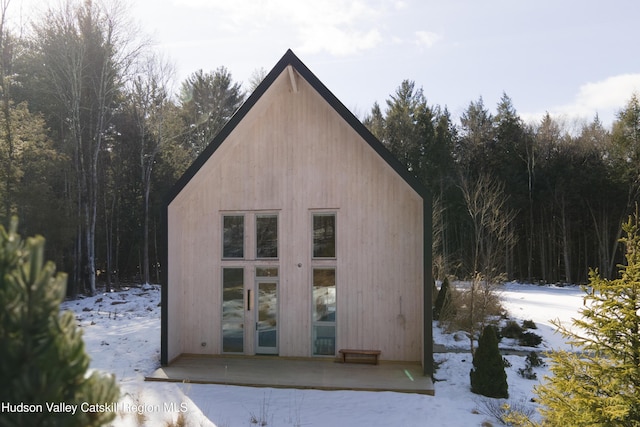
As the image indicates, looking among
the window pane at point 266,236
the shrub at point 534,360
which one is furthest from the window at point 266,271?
the shrub at point 534,360

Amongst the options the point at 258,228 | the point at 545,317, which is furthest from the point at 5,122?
the point at 545,317

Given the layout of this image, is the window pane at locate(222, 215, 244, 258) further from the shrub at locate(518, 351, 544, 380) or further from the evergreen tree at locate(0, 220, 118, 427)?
the evergreen tree at locate(0, 220, 118, 427)

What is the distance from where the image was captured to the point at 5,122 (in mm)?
14781

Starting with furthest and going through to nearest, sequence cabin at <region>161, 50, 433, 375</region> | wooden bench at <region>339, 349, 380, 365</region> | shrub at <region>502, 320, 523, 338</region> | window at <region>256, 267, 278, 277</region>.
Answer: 1. shrub at <region>502, 320, 523, 338</region>
2. window at <region>256, 267, 278, 277</region>
3. cabin at <region>161, 50, 433, 375</region>
4. wooden bench at <region>339, 349, 380, 365</region>

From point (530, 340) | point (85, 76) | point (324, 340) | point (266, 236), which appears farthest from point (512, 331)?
point (85, 76)

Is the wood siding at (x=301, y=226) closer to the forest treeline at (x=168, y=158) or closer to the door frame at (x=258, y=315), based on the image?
the door frame at (x=258, y=315)

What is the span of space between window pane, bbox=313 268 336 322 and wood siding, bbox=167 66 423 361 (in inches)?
6.0

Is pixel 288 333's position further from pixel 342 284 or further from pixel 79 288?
pixel 79 288

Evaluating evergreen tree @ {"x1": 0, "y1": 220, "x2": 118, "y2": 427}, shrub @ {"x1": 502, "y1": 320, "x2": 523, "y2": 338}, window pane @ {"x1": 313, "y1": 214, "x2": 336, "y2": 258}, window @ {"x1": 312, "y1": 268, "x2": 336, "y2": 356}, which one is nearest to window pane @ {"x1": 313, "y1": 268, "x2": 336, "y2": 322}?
window @ {"x1": 312, "y1": 268, "x2": 336, "y2": 356}

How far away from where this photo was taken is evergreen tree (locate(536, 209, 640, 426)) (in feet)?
12.4

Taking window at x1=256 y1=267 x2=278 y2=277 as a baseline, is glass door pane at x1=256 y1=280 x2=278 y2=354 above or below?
below

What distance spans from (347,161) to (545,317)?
390 inches

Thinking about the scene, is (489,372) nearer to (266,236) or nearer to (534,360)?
(534,360)

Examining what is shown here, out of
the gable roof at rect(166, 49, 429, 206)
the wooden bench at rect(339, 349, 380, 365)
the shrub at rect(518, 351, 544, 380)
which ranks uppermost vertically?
the gable roof at rect(166, 49, 429, 206)
